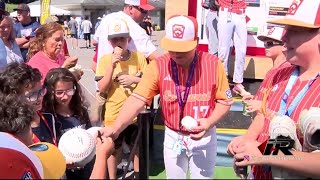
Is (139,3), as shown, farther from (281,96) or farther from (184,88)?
(281,96)

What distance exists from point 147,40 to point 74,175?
7.15ft

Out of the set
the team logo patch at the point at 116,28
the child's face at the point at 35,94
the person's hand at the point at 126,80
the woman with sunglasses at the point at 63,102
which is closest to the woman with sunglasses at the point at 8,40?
the team logo patch at the point at 116,28

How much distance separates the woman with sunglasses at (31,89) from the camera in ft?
9.68

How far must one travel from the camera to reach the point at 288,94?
89.7 inches

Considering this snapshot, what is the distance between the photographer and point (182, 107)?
3.11 meters

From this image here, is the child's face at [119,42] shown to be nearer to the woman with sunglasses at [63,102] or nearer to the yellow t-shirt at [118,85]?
the yellow t-shirt at [118,85]

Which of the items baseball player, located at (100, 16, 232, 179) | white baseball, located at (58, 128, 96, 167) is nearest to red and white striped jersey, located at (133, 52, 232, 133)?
baseball player, located at (100, 16, 232, 179)

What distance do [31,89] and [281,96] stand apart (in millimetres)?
1672

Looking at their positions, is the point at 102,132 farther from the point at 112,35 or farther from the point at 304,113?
the point at 112,35

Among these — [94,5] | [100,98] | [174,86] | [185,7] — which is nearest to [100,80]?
[100,98]

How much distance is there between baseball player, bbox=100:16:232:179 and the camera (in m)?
3.03

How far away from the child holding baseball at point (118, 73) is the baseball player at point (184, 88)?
83cm

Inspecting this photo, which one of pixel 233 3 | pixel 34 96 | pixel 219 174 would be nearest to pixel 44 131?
pixel 34 96

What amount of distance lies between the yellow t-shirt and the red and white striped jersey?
3.28 feet
